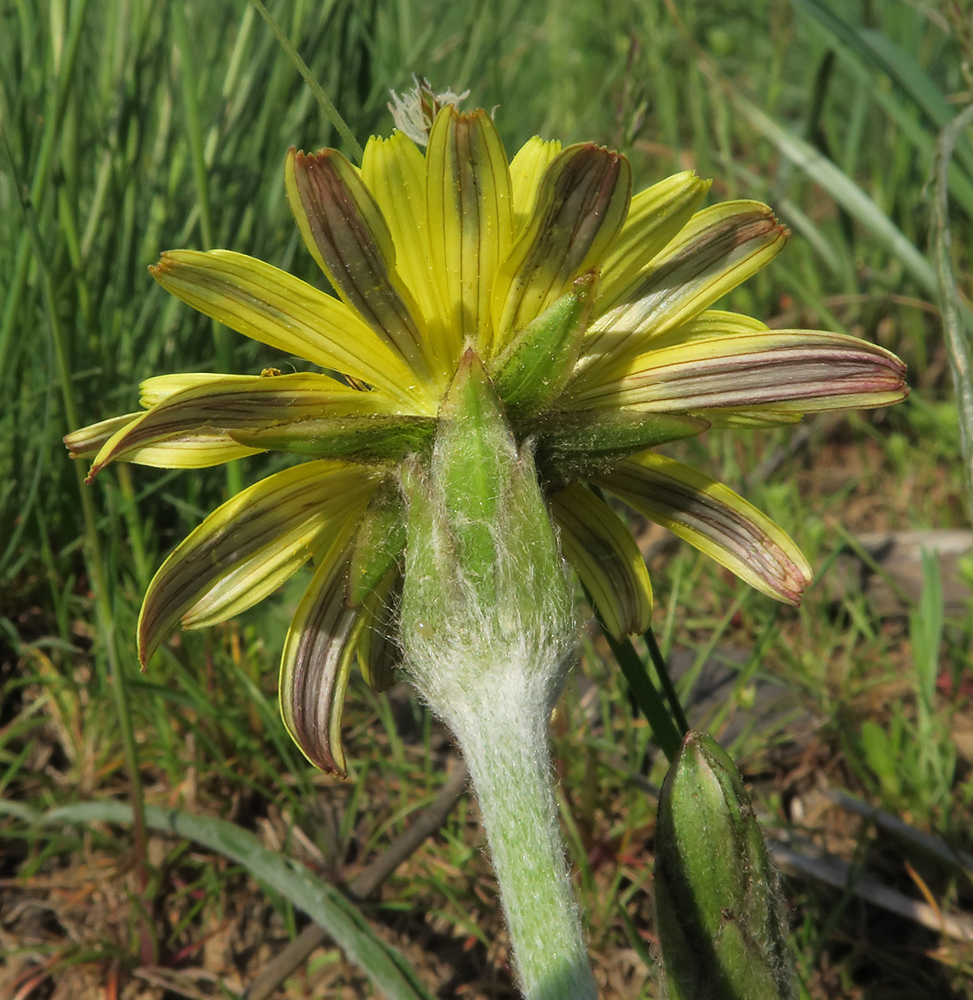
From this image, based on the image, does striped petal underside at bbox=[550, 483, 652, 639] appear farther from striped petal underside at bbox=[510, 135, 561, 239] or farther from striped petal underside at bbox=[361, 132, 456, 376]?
striped petal underside at bbox=[510, 135, 561, 239]

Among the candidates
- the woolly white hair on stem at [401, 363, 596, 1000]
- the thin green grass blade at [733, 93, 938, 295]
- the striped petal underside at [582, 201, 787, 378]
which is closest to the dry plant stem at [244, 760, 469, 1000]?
the woolly white hair on stem at [401, 363, 596, 1000]

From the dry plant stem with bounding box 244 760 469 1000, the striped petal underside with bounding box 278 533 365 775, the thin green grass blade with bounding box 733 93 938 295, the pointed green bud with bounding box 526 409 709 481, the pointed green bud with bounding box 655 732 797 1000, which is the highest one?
the thin green grass blade with bounding box 733 93 938 295

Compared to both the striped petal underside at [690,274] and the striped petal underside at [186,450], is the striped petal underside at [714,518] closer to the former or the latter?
the striped petal underside at [690,274]

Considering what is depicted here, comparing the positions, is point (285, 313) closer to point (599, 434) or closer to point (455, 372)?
point (455, 372)

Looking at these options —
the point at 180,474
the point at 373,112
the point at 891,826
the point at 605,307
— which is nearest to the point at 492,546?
the point at 605,307

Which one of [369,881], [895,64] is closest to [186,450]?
[369,881]

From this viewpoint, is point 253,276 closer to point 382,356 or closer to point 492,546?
point 382,356

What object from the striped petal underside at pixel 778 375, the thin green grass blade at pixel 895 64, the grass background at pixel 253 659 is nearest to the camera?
the striped petal underside at pixel 778 375

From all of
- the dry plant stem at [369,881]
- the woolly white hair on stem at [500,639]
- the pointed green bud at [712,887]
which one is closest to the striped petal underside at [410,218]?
the woolly white hair on stem at [500,639]
